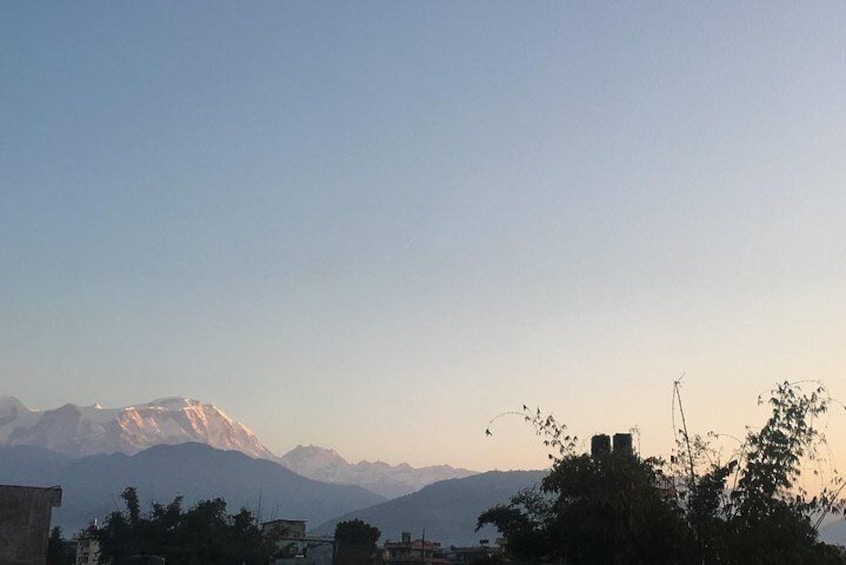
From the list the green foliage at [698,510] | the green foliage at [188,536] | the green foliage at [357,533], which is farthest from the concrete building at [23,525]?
the green foliage at [357,533]

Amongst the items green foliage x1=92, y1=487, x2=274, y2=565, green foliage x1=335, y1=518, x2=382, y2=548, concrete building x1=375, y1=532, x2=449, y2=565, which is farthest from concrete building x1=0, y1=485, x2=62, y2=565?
concrete building x1=375, y1=532, x2=449, y2=565

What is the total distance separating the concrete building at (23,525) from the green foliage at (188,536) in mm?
47444

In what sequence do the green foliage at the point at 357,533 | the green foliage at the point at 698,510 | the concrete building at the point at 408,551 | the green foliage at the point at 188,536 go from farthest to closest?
the concrete building at the point at 408,551 → the green foliage at the point at 357,533 → the green foliage at the point at 188,536 → the green foliage at the point at 698,510

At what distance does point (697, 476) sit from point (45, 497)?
71.2ft

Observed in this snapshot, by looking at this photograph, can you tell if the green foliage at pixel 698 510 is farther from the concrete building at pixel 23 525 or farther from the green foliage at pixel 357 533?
the green foliage at pixel 357 533

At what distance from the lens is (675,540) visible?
75.9ft

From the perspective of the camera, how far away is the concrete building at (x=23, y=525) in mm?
32156

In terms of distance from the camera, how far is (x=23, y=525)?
32562mm

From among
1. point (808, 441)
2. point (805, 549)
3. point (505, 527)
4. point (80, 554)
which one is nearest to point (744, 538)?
point (805, 549)

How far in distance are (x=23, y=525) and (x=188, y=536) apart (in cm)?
5005

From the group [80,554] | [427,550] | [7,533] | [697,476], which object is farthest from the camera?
[80,554]

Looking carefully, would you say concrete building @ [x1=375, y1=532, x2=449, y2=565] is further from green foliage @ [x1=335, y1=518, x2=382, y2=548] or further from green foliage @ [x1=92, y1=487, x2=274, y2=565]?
green foliage @ [x1=92, y1=487, x2=274, y2=565]

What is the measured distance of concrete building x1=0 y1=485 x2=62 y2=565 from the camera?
32.2 meters

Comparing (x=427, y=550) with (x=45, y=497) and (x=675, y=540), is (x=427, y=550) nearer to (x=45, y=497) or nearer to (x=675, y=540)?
(x=45, y=497)
